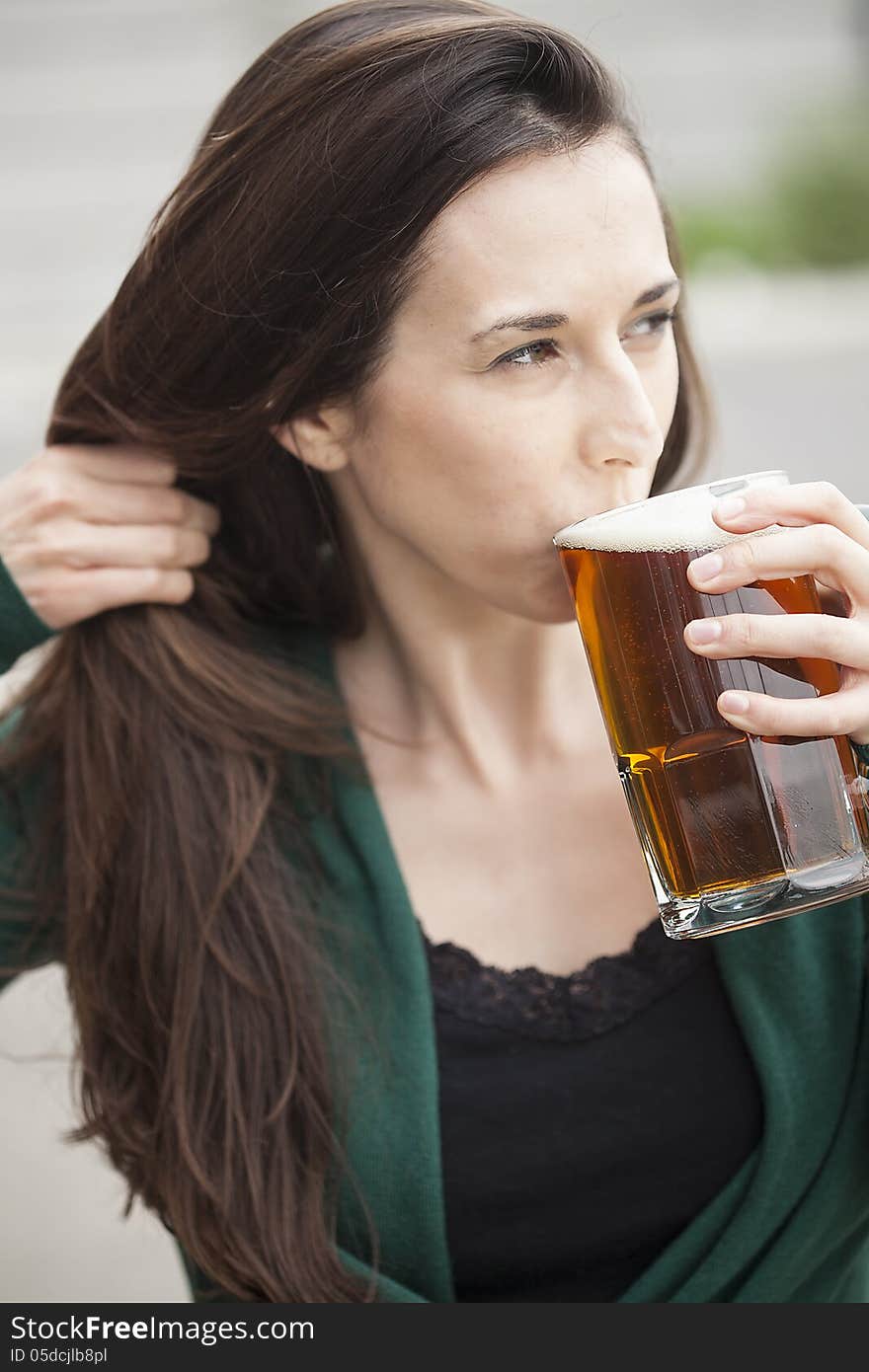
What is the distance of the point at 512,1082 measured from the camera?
135 cm

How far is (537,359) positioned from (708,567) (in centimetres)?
30

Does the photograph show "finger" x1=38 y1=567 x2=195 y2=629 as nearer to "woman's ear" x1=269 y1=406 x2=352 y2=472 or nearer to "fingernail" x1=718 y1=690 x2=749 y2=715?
"woman's ear" x1=269 y1=406 x2=352 y2=472

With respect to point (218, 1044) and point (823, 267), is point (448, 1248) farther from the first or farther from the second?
point (823, 267)

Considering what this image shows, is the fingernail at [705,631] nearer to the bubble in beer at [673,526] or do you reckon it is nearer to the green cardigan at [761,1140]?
the bubble in beer at [673,526]

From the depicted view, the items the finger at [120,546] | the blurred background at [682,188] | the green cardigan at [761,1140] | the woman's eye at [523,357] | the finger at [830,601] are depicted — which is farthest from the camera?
the blurred background at [682,188]

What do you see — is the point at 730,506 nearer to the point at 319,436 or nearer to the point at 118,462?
the point at 319,436

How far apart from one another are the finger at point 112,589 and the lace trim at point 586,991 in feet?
1.74

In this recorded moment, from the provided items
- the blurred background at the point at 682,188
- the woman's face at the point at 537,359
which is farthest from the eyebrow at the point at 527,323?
the blurred background at the point at 682,188

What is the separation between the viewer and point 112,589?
1448 mm

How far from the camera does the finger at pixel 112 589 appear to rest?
1442 millimetres

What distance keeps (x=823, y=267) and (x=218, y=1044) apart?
214 inches

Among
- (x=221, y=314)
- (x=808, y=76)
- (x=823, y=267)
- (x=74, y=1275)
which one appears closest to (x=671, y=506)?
(x=221, y=314)

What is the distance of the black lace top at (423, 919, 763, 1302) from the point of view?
133 cm

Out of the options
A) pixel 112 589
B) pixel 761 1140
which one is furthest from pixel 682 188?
pixel 761 1140
